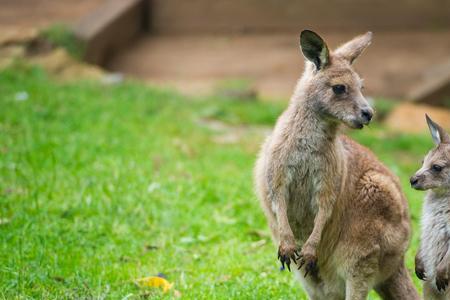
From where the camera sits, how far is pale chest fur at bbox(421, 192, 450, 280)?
469cm

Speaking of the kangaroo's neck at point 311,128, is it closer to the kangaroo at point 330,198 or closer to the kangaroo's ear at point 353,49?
the kangaroo at point 330,198

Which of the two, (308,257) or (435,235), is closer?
(308,257)

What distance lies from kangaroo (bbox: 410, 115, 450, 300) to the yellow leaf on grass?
1.61 metres

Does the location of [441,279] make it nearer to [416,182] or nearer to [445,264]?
[445,264]

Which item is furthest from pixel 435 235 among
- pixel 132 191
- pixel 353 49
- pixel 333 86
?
pixel 132 191

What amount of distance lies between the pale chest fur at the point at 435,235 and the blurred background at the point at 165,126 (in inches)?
39.6

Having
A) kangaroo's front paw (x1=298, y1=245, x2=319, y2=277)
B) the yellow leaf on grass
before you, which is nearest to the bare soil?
the yellow leaf on grass

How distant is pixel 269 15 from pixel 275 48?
758 millimetres

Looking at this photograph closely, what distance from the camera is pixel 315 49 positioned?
A: 188 inches

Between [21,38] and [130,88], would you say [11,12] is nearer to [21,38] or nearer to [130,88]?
[21,38]

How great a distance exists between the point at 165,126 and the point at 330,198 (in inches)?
198

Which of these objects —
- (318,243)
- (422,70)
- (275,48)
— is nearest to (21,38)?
(275,48)

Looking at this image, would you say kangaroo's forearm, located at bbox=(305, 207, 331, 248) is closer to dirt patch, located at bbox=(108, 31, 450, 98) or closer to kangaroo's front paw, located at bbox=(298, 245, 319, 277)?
kangaroo's front paw, located at bbox=(298, 245, 319, 277)

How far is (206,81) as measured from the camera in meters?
12.2
